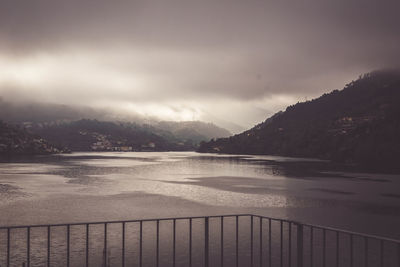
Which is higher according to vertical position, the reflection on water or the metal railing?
the metal railing

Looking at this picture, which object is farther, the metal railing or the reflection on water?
the reflection on water

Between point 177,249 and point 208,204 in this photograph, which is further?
point 208,204

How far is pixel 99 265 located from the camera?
65.7ft

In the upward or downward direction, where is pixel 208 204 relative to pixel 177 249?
downward

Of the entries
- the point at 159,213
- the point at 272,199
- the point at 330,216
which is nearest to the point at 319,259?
the point at 330,216

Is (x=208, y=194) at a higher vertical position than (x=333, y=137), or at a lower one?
lower

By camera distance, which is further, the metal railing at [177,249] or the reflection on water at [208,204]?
the reflection on water at [208,204]

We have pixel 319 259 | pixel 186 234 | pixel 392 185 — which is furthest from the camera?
pixel 392 185

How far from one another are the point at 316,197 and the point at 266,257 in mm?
33473

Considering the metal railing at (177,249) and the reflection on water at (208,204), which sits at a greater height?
the metal railing at (177,249)

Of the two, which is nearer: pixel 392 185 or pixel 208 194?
pixel 208 194

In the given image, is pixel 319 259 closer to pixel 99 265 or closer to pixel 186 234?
pixel 186 234

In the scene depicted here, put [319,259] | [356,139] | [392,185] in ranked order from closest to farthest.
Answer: [319,259] < [392,185] < [356,139]

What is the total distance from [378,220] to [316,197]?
17.7 m
